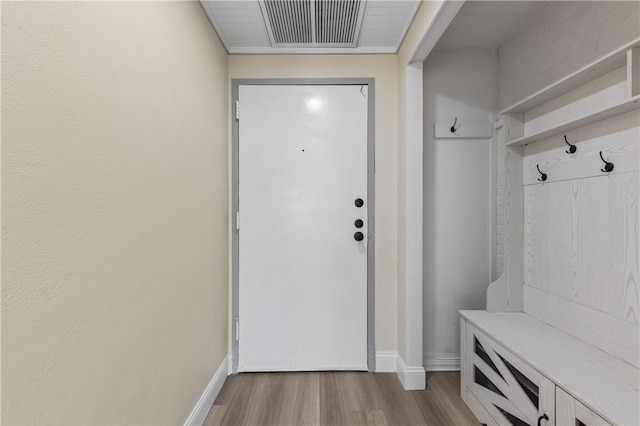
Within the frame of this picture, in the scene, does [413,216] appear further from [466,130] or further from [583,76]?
[583,76]

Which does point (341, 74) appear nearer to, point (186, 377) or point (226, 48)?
point (226, 48)

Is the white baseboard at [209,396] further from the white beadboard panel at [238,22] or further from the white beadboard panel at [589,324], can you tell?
the white beadboard panel at [238,22]

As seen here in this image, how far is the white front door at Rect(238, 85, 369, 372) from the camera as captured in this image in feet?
7.02

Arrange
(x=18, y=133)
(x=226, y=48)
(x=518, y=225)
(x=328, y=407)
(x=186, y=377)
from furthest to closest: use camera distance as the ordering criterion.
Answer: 1. (x=226, y=48)
2. (x=518, y=225)
3. (x=328, y=407)
4. (x=186, y=377)
5. (x=18, y=133)

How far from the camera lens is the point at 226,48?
6.92 feet

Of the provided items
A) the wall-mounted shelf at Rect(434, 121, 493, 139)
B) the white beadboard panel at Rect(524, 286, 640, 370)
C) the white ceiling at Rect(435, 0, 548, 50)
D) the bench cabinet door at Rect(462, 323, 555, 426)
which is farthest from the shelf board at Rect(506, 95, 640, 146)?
the bench cabinet door at Rect(462, 323, 555, 426)

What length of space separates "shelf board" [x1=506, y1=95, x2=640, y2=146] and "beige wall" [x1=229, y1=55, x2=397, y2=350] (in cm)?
78

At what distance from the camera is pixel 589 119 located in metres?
1.38

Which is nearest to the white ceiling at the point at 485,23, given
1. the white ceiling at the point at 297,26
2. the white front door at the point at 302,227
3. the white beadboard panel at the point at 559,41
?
the white beadboard panel at the point at 559,41

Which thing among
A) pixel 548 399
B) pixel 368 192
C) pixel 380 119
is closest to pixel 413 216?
pixel 368 192

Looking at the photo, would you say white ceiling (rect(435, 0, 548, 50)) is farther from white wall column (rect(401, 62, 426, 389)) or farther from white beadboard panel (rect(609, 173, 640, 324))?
white beadboard panel (rect(609, 173, 640, 324))

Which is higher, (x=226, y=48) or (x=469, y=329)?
(x=226, y=48)

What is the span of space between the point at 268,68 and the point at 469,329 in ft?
6.89

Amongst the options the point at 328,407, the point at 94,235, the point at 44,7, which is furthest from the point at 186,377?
the point at 44,7
